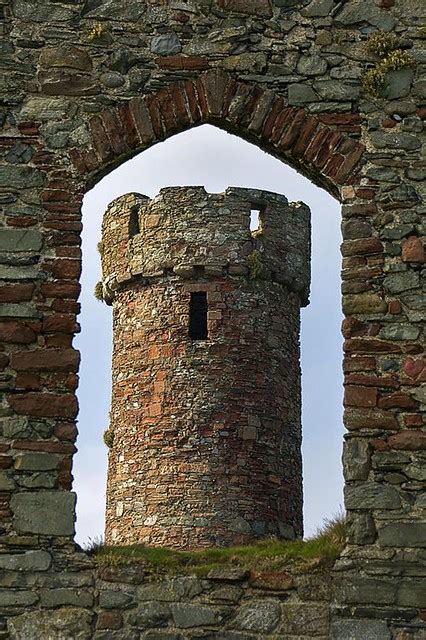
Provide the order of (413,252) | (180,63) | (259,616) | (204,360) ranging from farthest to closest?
(204,360) → (180,63) → (413,252) → (259,616)

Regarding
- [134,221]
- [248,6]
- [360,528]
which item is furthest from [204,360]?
[360,528]

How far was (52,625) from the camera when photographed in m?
7.98

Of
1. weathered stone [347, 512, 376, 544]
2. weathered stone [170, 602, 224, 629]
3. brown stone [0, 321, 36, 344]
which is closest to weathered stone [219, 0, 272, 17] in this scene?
brown stone [0, 321, 36, 344]

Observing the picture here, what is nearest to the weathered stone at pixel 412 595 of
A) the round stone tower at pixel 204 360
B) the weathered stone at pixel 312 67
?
the weathered stone at pixel 312 67

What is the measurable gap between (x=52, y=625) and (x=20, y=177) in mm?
2740

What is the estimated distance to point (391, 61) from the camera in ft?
29.7

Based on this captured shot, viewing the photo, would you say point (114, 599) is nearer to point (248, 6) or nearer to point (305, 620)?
point (305, 620)

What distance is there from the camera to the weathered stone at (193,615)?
8.04 metres

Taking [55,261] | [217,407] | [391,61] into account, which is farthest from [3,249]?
[217,407]

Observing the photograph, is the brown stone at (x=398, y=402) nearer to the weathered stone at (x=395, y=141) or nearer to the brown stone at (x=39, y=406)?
the weathered stone at (x=395, y=141)

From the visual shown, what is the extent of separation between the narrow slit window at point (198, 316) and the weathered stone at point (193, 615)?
425 inches

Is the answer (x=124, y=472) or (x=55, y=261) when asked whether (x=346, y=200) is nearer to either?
(x=55, y=261)

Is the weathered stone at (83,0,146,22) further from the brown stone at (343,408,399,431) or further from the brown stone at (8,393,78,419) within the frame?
the brown stone at (343,408,399,431)

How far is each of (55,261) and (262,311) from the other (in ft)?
34.4
